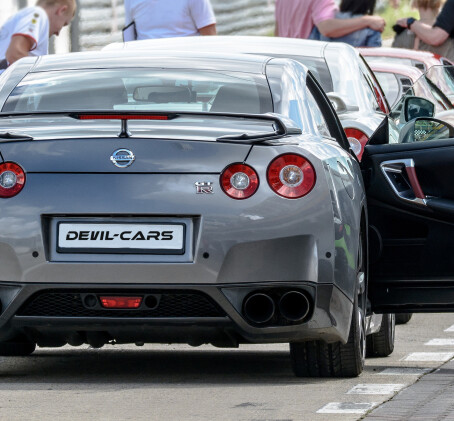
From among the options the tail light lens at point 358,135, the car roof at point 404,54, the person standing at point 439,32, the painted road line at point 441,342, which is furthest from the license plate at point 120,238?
the person standing at point 439,32

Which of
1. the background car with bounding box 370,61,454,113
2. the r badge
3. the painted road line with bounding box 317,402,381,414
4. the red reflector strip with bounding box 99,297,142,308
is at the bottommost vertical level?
the painted road line with bounding box 317,402,381,414

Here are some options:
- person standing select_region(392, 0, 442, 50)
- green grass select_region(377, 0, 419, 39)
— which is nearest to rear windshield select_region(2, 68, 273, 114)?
person standing select_region(392, 0, 442, 50)

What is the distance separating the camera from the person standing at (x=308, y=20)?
1678 centimetres

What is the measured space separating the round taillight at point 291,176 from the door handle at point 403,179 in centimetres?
93

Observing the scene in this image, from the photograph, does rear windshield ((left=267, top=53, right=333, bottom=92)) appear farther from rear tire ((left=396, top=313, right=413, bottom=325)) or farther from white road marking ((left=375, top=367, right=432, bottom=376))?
white road marking ((left=375, top=367, right=432, bottom=376))

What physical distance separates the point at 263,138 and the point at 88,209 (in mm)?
732

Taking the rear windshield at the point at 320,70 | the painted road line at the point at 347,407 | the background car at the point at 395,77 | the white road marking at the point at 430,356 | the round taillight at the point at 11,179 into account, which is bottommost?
the white road marking at the point at 430,356

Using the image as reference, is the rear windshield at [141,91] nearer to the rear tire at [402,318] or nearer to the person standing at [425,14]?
the rear tire at [402,318]

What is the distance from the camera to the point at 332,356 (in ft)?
23.7

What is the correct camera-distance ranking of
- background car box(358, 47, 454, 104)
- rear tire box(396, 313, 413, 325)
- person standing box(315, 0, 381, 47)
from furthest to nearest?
person standing box(315, 0, 381, 47) < background car box(358, 47, 454, 104) < rear tire box(396, 313, 413, 325)

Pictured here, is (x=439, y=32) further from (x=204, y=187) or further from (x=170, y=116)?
(x=204, y=187)

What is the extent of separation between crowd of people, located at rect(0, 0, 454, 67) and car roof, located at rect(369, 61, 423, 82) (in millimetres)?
1456

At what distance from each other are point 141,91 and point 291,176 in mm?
1216

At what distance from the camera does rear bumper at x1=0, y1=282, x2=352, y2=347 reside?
21.7 feet
